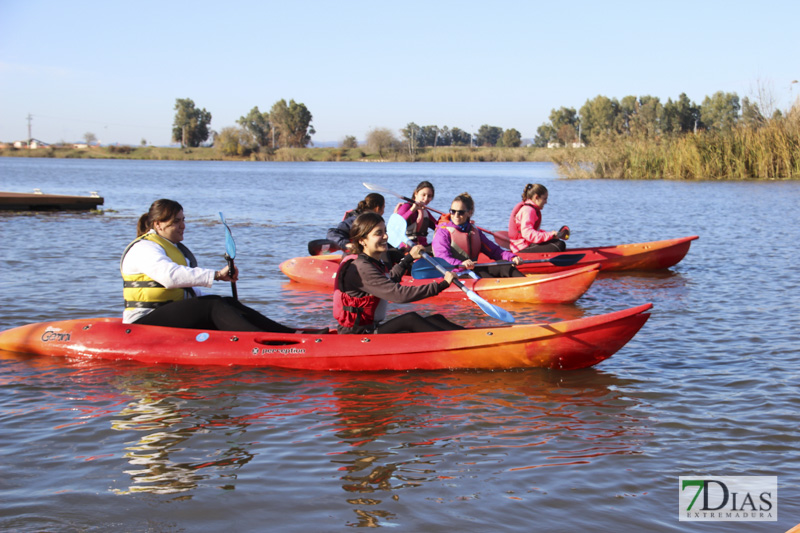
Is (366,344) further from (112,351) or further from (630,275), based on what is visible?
(630,275)

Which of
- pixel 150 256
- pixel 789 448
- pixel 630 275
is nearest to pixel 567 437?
pixel 789 448

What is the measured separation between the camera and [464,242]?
831cm

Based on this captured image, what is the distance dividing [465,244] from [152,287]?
377 cm

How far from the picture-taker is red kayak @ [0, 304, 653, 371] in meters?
5.47

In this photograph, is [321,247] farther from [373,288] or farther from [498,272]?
[373,288]

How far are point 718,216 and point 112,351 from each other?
1544 cm

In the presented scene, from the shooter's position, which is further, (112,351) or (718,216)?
(718,216)

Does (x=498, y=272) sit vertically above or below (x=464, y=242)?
below

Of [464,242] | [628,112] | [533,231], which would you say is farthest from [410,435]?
[628,112]

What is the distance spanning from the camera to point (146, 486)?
3.74 metres

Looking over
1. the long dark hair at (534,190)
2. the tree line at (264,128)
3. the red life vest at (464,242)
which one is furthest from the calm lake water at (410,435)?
the tree line at (264,128)

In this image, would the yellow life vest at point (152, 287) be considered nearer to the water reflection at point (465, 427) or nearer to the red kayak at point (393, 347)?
the red kayak at point (393, 347)

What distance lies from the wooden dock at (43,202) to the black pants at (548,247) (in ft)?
45.0

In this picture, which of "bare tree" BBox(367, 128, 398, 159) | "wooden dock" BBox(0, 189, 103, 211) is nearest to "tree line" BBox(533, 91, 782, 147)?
"bare tree" BBox(367, 128, 398, 159)
